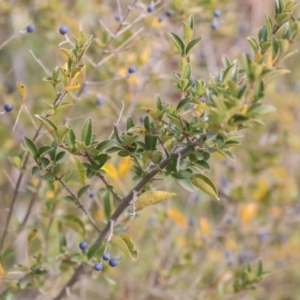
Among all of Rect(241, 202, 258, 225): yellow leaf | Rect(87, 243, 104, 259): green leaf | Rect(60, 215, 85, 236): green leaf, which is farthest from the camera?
Rect(241, 202, 258, 225): yellow leaf

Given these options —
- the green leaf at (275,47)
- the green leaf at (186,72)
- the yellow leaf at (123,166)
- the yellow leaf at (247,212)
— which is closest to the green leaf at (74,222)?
the yellow leaf at (123,166)

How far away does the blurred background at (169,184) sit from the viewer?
149cm

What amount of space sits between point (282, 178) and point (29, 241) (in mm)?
1163

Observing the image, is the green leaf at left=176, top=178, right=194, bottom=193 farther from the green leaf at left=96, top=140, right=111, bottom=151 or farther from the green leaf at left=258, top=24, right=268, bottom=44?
the green leaf at left=258, top=24, right=268, bottom=44

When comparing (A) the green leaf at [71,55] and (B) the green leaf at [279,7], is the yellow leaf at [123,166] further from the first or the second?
(B) the green leaf at [279,7]

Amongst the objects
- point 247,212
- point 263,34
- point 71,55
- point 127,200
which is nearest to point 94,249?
point 127,200

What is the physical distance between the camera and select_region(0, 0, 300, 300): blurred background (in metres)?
1.49

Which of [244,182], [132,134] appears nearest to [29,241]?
[132,134]

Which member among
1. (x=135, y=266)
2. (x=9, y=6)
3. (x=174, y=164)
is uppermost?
(x=9, y=6)

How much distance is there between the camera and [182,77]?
0.81 meters

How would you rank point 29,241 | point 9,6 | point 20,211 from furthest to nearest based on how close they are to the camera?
point 20,211 → point 9,6 → point 29,241

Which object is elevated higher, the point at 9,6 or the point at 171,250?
the point at 9,6

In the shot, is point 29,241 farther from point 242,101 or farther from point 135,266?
point 135,266

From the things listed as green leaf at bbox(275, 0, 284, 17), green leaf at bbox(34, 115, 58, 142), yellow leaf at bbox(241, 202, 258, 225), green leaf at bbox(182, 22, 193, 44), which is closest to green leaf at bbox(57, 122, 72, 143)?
green leaf at bbox(34, 115, 58, 142)
